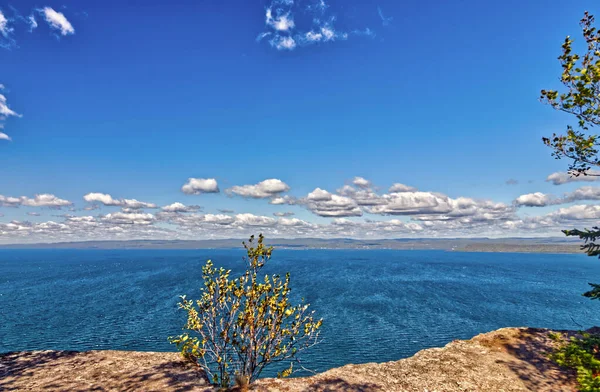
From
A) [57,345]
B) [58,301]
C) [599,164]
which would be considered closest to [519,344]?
[599,164]

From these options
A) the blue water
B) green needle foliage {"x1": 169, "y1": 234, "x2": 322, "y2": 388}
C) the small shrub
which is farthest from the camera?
the blue water

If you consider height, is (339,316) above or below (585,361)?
below

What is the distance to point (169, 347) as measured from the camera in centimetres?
4403

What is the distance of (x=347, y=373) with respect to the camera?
58.7 ft

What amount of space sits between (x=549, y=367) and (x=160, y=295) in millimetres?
88837

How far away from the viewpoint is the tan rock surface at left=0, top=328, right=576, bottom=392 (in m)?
15.8

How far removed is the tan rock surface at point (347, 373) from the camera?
15.8 metres

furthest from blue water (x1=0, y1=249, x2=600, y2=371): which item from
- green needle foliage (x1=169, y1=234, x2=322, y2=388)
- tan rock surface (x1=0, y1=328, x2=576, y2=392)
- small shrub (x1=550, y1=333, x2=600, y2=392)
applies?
small shrub (x1=550, y1=333, x2=600, y2=392)

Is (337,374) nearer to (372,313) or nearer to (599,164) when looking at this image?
(599,164)

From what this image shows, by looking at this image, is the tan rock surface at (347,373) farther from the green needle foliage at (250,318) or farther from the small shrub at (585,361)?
the small shrub at (585,361)

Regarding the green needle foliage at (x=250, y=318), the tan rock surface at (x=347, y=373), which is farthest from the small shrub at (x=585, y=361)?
the green needle foliage at (x=250, y=318)

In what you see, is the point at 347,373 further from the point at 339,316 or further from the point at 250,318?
the point at 339,316

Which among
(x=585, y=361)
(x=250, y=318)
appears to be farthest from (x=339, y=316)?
(x=250, y=318)

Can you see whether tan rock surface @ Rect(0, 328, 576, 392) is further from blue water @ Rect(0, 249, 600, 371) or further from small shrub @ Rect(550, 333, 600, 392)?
blue water @ Rect(0, 249, 600, 371)
